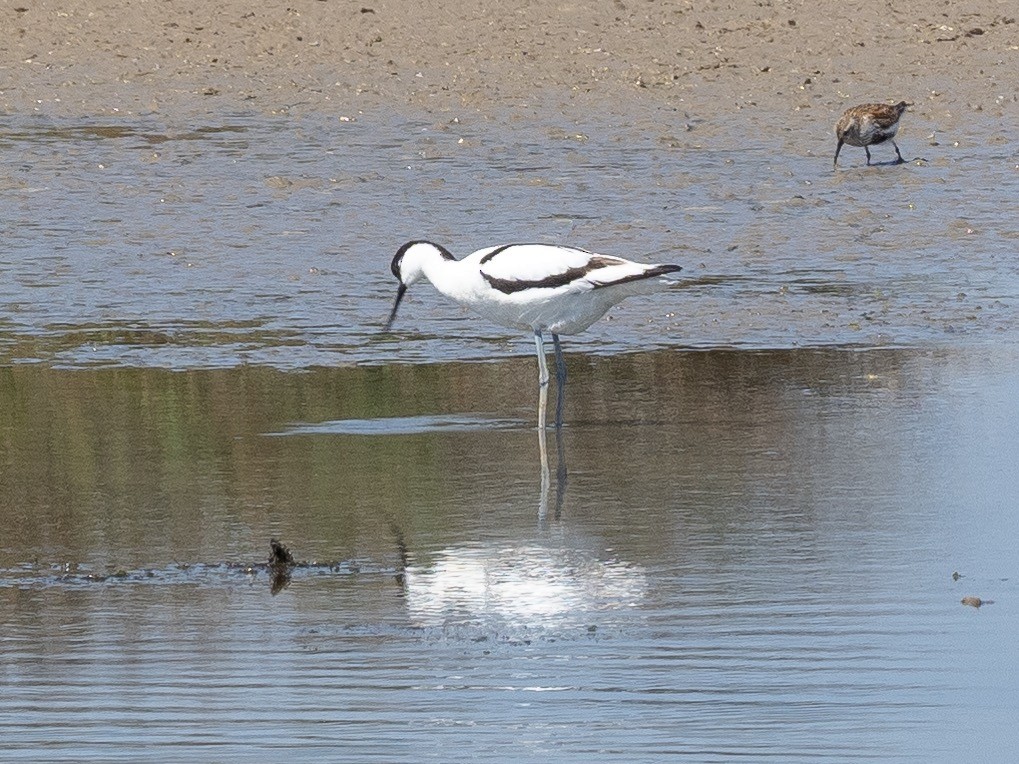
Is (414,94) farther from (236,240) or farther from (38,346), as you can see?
(38,346)

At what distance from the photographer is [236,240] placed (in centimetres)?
1289

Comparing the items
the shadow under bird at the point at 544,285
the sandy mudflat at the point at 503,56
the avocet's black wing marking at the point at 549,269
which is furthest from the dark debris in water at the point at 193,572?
the sandy mudflat at the point at 503,56

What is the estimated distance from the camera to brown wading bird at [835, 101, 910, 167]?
50.5 ft

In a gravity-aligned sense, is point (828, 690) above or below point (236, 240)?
below

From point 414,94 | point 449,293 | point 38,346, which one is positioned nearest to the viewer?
point 449,293

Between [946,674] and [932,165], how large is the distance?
35.5ft

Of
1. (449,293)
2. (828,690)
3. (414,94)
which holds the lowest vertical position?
(828,690)

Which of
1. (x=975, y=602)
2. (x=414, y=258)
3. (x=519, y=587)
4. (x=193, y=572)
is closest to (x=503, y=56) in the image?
(x=414, y=258)

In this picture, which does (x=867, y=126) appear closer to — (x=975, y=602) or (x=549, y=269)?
(x=549, y=269)

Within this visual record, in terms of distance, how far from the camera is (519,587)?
594cm

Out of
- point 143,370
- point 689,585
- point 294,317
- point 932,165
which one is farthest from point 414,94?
point 689,585

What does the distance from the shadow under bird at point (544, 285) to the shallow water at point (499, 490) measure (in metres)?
0.33

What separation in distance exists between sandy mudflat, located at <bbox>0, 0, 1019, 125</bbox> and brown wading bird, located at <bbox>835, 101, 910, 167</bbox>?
1.50m

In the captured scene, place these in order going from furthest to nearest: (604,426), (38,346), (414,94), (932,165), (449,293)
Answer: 1. (414,94)
2. (932,165)
3. (38,346)
4. (449,293)
5. (604,426)
